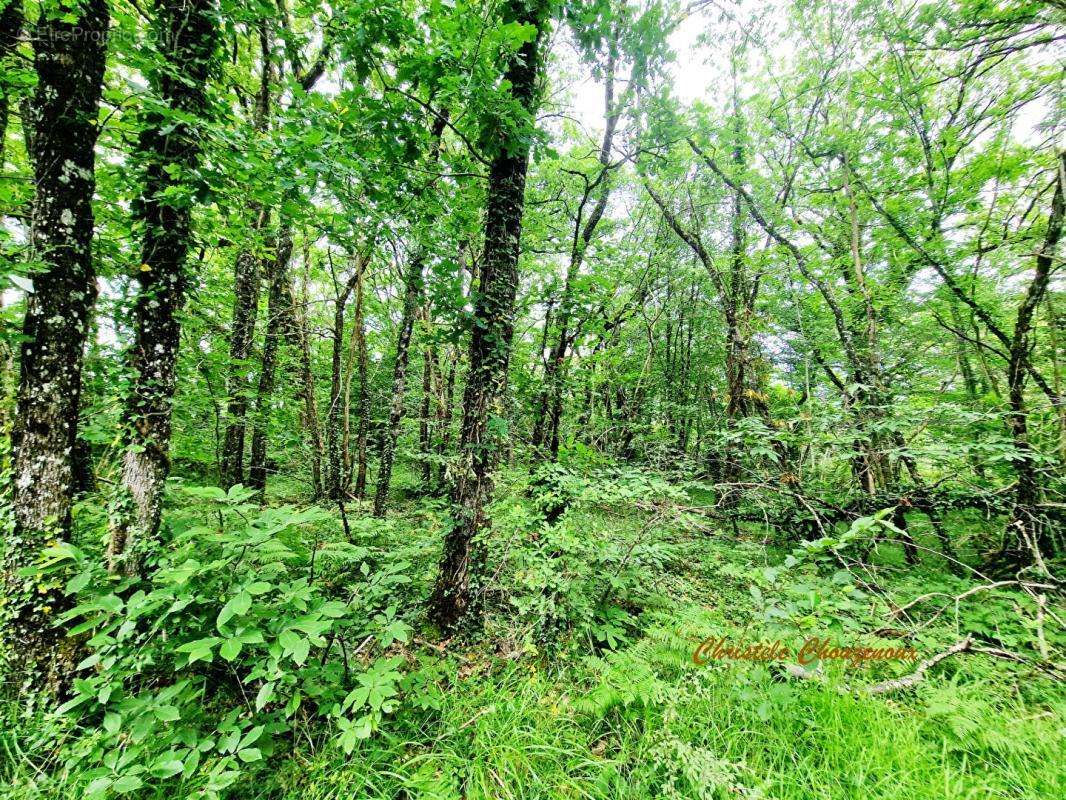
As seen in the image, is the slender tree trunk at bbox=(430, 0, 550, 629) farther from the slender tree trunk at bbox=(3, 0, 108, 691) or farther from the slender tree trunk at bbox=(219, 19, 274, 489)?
the slender tree trunk at bbox=(219, 19, 274, 489)

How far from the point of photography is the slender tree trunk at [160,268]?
266cm

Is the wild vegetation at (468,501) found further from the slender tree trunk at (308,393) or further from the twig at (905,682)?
the slender tree trunk at (308,393)

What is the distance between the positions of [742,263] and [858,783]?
9.04m

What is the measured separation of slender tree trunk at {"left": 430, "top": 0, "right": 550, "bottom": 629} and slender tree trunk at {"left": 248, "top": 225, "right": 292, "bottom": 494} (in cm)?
517

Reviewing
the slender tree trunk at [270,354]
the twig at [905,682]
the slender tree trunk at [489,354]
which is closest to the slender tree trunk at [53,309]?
the slender tree trunk at [489,354]

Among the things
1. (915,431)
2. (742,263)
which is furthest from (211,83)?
(742,263)

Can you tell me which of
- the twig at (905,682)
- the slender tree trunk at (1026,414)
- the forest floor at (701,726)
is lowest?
the forest floor at (701,726)

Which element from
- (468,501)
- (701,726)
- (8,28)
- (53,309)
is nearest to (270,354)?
(8,28)

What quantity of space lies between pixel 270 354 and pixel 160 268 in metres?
4.77

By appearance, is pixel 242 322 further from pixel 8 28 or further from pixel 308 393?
pixel 8 28

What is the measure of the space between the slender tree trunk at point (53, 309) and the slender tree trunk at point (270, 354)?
423cm

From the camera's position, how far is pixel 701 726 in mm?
2328

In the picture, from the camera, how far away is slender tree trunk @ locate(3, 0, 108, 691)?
2.27 m

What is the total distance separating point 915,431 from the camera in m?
4.92
